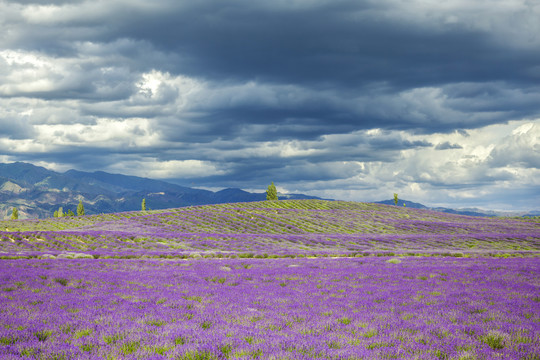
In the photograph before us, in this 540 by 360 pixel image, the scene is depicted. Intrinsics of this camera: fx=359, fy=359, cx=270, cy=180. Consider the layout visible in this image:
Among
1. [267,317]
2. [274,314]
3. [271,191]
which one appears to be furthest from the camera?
[271,191]

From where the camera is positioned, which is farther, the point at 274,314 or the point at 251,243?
the point at 251,243

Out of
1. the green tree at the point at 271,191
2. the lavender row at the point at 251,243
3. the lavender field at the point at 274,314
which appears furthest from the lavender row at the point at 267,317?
the green tree at the point at 271,191

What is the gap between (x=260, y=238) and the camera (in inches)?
2522

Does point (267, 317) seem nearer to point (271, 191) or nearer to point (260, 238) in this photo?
point (260, 238)

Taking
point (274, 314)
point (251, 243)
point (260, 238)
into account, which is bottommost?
point (260, 238)

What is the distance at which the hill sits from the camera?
45.3 m

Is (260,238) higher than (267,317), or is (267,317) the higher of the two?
(267,317)

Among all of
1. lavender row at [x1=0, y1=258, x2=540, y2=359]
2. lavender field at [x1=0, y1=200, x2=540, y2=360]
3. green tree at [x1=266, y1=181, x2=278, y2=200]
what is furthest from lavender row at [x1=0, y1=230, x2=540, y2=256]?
green tree at [x1=266, y1=181, x2=278, y2=200]

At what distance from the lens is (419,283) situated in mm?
19438

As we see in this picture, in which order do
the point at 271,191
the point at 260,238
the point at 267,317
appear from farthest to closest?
the point at 271,191
the point at 260,238
the point at 267,317

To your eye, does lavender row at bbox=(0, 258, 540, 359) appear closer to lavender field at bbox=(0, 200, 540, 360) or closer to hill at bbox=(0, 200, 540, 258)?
lavender field at bbox=(0, 200, 540, 360)

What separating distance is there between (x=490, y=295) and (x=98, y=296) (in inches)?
670

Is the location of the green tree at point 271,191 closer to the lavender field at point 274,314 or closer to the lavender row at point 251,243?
the lavender row at point 251,243

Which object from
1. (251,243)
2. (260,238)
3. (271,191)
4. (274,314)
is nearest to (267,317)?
(274,314)
